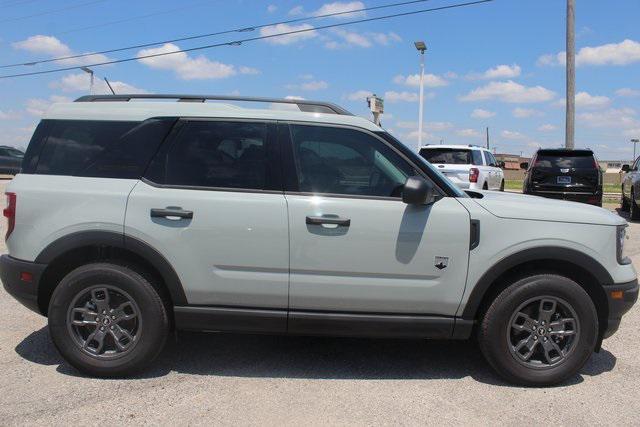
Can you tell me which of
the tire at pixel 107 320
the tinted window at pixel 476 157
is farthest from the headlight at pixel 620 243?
the tinted window at pixel 476 157

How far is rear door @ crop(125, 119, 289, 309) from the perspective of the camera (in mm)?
3811

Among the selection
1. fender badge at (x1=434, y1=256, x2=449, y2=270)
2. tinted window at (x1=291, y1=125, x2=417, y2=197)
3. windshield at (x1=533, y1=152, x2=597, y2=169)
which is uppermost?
windshield at (x1=533, y1=152, x2=597, y2=169)

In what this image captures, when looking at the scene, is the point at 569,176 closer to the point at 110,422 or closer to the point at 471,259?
the point at 471,259

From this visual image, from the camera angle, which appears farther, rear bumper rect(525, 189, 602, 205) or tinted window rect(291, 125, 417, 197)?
rear bumper rect(525, 189, 602, 205)

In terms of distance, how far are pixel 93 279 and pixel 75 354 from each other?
56 cm

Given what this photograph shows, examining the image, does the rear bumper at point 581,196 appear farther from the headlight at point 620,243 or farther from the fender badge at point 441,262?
the fender badge at point 441,262

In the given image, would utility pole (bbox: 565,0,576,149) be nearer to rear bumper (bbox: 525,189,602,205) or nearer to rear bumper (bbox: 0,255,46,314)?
rear bumper (bbox: 525,189,602,205)

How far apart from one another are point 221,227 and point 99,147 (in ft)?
3.70

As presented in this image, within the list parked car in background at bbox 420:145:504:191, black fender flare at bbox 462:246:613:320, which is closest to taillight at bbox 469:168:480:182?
parked car in background at bbox 420:145:504:191

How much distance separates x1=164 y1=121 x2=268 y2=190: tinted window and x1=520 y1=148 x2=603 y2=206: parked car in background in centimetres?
1098

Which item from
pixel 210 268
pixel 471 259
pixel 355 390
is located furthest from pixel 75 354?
pixel 471 259

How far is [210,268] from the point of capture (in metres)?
3.85

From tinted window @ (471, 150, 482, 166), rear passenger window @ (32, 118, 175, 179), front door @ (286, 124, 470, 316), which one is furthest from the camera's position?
tinted window @ (471, 150, 482, 166)

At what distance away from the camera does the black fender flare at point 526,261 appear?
380 centimetres
